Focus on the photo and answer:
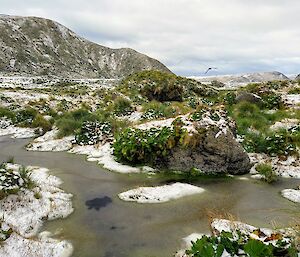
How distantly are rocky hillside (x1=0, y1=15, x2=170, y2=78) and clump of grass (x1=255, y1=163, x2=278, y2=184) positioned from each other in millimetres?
105247

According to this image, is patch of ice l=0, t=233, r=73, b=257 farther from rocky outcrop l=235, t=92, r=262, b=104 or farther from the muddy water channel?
rocky outcrop l=235, t=92, r=262, b=104

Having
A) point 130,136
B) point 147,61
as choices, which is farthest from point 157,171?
point 147,61

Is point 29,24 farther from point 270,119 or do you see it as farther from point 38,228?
point 38,228

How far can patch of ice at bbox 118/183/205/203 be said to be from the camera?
44.9 feet

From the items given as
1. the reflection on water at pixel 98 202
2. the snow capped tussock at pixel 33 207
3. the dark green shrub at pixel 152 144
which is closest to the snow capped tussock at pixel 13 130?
the dark green shrub at pixel 152 144

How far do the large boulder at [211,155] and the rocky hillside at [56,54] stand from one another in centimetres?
10282

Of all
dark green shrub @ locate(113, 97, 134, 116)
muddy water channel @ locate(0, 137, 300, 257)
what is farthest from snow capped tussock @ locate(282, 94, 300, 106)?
muddy water channel @ locate(0, 137, 300, 257)

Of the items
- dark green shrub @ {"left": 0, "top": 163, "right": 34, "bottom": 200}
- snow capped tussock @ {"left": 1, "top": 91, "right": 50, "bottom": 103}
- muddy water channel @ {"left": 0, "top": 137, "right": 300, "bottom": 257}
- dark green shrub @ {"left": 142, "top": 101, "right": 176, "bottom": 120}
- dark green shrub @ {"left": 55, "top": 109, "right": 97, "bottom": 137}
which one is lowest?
muddy water channel @ {"left": 0, "top": 137, "right": 300, "bottom": 257}

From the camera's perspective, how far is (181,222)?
11758 millimetres

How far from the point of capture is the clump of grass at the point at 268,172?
1633 cm

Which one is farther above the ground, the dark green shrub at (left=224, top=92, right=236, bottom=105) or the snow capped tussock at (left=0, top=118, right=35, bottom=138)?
the dark green shrub at (left=224, top=92, right=236, bottom=105)

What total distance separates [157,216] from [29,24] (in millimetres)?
160332

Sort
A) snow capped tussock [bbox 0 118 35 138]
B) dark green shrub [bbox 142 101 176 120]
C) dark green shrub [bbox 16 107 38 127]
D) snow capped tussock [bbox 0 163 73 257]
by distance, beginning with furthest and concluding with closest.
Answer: dark green shrub [bbox 16 107 38 127] → dark green shrub [bbox 142 101 176 120] → snow capped tussock [bbox 0 118 35 138] → snow capped tussock [bbox 0 163 73 257]

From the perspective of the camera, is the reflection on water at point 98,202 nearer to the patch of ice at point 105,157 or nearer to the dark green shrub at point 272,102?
the patch of ice at point 105,157
